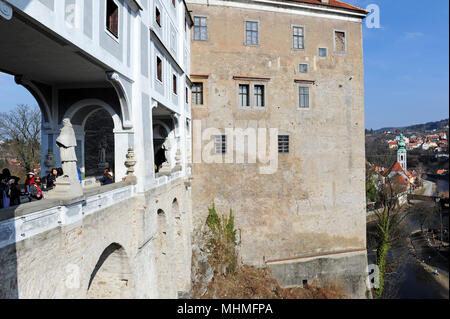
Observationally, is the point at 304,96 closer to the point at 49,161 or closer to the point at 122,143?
the point at 122,143

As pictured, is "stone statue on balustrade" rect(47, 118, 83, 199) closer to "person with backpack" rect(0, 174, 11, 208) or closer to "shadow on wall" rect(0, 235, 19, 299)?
"person with backpack" rect(0, 174, 11, 208)

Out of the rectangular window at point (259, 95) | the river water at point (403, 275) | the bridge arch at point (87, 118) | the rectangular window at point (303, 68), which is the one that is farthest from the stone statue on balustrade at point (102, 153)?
the river water at point (403, 275)

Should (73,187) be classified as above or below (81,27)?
below

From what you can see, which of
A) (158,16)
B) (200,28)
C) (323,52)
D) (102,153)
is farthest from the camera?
(323,52)

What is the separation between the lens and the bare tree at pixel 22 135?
1609 centimetres

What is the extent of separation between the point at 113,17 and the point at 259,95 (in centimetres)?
1142

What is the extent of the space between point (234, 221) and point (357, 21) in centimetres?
1660

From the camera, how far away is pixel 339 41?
18109 millimetres

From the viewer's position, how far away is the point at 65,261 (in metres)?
4.64

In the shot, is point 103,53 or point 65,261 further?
point 103,53

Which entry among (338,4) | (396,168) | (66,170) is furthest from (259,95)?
(396,168)

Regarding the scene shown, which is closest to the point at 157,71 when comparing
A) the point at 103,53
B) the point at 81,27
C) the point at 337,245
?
the point at 103,53

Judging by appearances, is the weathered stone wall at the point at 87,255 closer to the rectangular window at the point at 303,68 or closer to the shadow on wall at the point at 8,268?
the shadow on wall at the point at 8,268

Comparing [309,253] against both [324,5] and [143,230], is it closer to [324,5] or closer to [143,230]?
[143,230]
